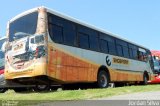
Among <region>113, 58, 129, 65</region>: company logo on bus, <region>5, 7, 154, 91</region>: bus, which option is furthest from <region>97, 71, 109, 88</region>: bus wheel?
<region>113, 58, 129, 65</region>: company logo on bus

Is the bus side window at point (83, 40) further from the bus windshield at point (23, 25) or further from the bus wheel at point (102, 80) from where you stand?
the bus windshield at point (23, 25)

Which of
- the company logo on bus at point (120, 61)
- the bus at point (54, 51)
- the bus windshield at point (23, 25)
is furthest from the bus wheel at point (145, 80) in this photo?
the bus windshield at point (23, 25)

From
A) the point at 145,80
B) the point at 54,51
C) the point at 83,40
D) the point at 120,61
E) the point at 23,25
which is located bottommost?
the point at 145,80

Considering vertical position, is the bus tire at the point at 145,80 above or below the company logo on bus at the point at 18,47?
below

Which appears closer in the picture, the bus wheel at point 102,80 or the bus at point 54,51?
the bus at point 54,51

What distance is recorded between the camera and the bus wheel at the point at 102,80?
16800mm

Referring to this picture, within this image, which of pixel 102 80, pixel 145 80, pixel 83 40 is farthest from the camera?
pixel 145 80

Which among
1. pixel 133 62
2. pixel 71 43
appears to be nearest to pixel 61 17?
pixel 71 43

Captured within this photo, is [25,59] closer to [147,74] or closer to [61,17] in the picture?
[61,17]

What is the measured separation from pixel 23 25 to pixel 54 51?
6.23ft

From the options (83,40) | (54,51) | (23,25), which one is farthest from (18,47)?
(83,40)

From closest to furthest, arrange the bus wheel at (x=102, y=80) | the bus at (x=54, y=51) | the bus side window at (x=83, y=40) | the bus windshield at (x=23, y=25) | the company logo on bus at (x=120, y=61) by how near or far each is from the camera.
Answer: the bus at (x=54, y=51)
the bus windshield at (x=23, y=25)
the bus side window at (x=83, y=40)
the bus wheel at (x=102, y=80)
the company logo on bus at (x=120, y=61)

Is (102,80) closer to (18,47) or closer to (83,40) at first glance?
(83,40)

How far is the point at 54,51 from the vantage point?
13367mm
